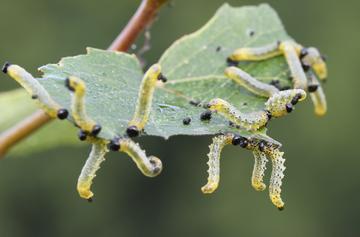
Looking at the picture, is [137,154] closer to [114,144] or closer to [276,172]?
[114,144]

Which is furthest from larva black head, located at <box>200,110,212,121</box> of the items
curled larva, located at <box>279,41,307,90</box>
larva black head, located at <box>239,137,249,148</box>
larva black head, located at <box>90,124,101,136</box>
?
curled larva, located at <box>279,41,307,90</box>

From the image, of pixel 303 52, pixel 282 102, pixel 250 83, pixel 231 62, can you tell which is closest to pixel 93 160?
pixel 282 102

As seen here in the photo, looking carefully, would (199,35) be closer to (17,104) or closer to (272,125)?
(17,104)

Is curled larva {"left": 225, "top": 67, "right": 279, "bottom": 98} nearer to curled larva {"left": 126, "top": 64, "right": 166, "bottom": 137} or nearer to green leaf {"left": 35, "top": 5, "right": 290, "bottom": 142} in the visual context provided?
green leaf {"left": 35, "top": 5, "right": 290, "bottom": 142}

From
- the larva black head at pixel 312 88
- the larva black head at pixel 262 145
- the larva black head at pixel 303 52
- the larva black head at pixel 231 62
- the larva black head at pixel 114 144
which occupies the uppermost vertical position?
the larva black head at pixel 303 52

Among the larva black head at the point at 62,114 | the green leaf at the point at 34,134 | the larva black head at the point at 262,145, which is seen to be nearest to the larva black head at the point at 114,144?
the larva black head at the point at 62,114

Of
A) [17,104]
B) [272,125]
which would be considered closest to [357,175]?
[272,125]

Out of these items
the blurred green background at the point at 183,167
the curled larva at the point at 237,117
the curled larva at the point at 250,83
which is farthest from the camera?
the blurred green background at the point at 183,167

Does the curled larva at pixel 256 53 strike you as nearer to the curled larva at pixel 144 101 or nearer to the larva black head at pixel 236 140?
Answer: the larva black head at pixel 236 140
